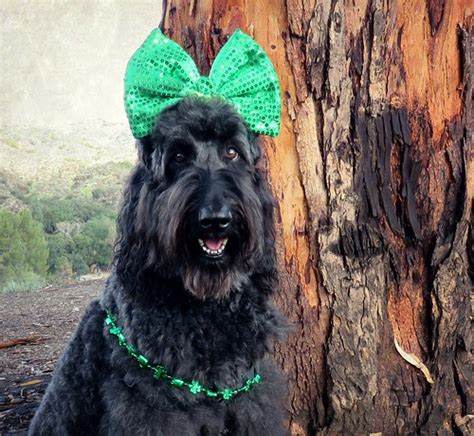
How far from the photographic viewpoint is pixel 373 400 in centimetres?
317

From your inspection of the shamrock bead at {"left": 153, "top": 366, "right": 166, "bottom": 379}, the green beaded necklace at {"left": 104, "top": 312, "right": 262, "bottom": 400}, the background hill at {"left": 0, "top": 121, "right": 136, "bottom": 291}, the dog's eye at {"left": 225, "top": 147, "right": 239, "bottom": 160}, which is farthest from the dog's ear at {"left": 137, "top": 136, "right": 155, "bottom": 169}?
the background hill at {"left": 0, "top": 121, "right": 136, "bottom": 291}

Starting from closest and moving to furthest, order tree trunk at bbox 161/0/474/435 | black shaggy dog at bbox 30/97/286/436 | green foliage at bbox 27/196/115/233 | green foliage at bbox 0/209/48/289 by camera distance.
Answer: black shaggy dog at bbox 30/97/286/436
tree trunk at bbox 161/0/474/435
green foliage at bbox 0/209/48/289
green foliage at bbox 27/196/115/233

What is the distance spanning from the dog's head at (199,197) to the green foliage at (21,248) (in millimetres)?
9622

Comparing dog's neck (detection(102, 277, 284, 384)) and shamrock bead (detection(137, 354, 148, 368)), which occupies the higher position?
dog's neck (detection(102, 277, 284, 384))

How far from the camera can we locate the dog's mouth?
7.61 feet

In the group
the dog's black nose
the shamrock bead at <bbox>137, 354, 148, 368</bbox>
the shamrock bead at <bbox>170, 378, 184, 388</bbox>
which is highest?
the dog's black nose

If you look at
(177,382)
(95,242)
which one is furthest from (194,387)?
(95,242)

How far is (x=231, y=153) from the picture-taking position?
2428 millimetres

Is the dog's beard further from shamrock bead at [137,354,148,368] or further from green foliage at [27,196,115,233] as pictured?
green foliage at [27,196,115,233]

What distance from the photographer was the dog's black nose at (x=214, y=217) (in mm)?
2160

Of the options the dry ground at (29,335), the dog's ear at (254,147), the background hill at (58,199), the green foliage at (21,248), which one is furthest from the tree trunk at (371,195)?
the green foliage at (21,248)

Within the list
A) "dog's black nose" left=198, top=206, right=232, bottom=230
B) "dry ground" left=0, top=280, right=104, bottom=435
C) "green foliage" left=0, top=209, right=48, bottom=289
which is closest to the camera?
"dog's black nose" left=198, top=206, right=232, bottom=230

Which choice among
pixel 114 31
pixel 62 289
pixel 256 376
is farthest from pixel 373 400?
pixel 114 31

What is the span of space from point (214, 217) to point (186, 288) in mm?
373
